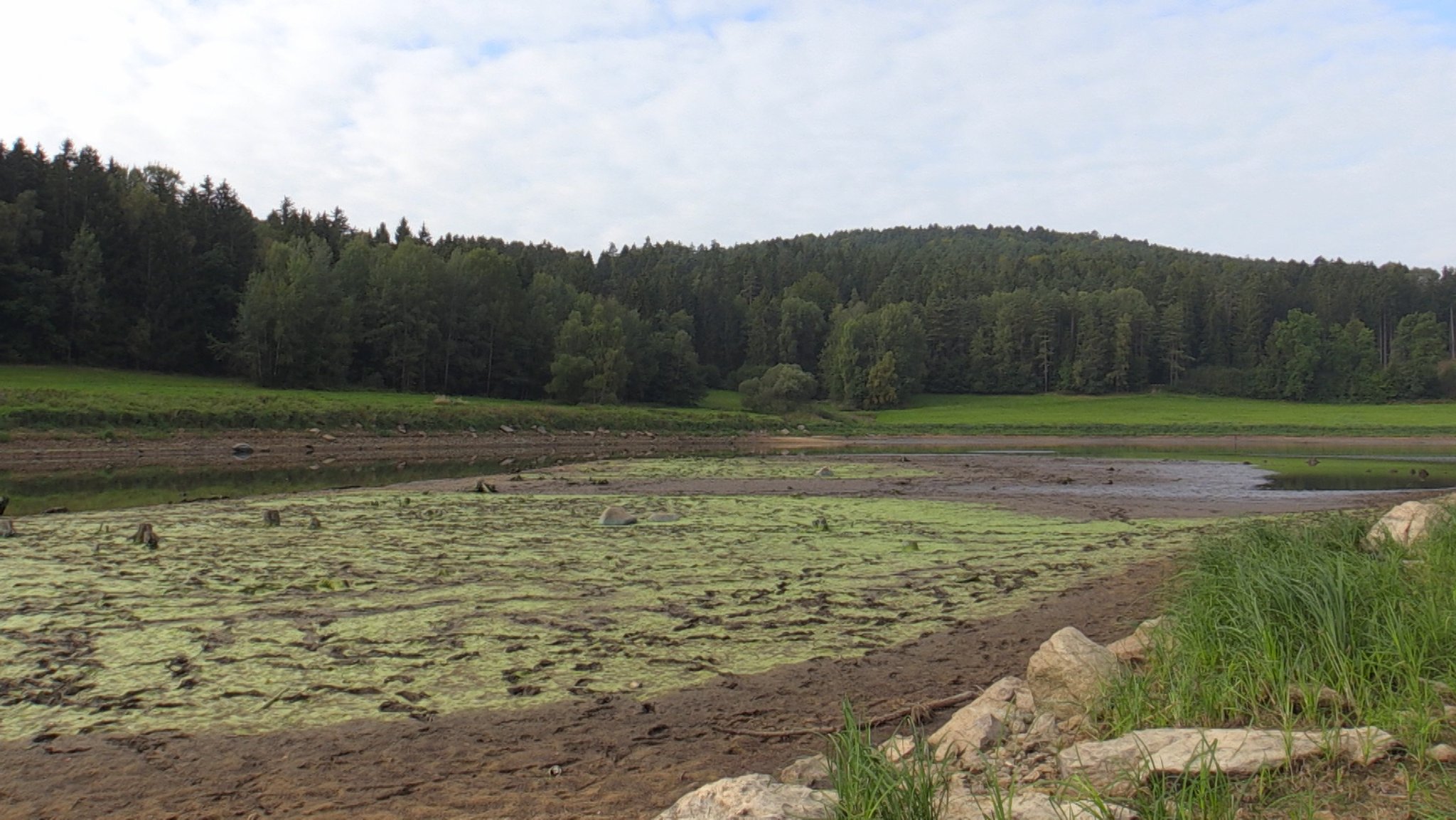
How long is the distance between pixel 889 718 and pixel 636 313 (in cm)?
8445

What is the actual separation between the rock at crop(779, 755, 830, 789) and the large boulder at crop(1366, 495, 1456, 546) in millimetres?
6885

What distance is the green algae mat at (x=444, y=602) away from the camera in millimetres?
6641

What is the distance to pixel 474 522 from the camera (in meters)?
16.1

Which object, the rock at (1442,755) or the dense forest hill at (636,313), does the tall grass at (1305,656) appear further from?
the dense forest hill at (636,313)

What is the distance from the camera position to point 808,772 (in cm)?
514

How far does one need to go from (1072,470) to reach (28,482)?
32.0m

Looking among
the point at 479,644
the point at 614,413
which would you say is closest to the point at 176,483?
the point at 479,644

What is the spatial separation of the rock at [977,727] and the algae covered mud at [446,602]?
199 cm

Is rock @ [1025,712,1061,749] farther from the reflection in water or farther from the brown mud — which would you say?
the reflection in water

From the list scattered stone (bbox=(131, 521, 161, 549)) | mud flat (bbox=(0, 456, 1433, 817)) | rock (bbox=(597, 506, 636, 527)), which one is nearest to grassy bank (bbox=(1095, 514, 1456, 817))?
mud flat (bbox=(0, 456, 1433, 817))

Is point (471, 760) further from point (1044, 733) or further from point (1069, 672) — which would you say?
point (1069, 672)

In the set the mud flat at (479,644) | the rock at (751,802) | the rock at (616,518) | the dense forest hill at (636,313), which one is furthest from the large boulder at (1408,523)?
the dense forest hill at (636,313)

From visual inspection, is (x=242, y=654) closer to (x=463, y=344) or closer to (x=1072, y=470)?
(x=1072, y=470)

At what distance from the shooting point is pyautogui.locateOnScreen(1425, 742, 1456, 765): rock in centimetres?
395
